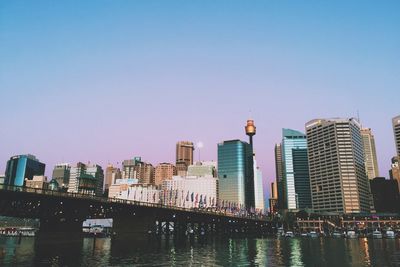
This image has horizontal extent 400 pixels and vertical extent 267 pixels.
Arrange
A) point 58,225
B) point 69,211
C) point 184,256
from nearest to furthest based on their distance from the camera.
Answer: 1. point 184,256
2. point 58,225
3. point 69,211

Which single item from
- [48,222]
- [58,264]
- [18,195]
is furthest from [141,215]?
[58,264]

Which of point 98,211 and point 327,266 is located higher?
point 98,211

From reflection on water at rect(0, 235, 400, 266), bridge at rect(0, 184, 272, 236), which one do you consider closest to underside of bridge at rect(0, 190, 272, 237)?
bridge at rect(0, 184, 272, 236)

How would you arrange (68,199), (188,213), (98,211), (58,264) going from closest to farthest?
(58,264), (68,199), (98,211), (188,213)

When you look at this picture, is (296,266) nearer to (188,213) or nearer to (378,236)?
(188,213)

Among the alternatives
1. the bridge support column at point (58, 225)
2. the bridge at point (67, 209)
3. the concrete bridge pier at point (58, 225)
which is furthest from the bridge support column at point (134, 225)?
the bridge support column at point (58, 225)

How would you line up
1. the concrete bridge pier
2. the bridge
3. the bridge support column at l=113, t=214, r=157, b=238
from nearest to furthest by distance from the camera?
1. the bridge
2. the concrete bridge pier
3. the bridge support column at l=113, t=214, r=157, b=238

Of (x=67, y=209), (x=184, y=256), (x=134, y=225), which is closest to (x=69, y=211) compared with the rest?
(x=67, y=209)

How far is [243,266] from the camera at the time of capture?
47.6m

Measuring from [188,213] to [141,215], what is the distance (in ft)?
86.9

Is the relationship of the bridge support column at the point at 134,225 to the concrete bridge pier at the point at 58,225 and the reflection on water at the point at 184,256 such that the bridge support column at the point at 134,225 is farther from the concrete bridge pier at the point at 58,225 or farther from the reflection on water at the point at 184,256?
the concrete bridge pier at the point at 58,225

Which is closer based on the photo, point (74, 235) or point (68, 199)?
point (68, 199)

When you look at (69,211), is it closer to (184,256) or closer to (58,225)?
(58,225)

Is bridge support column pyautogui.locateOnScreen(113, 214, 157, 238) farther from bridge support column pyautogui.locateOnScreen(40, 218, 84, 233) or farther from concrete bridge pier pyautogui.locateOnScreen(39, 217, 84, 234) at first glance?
bridge support column pyautogui.locateOnScreen(40, 218, 84, 233)
